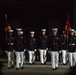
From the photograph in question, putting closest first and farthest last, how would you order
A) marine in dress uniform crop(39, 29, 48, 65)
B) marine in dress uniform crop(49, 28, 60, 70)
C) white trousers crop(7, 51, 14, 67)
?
1. marine in dress uniform crop(49, 28, 60, 70)
2. white trousers crop(7, 51, 14, 67)
3. marine in dress uniform crop(39, 29, 48, 65)

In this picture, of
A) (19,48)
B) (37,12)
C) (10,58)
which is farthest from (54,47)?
(37,12)

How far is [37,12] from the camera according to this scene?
25391mm

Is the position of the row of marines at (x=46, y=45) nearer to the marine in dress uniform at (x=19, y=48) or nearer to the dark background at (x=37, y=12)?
the marine in dress uniform at (x=19, y=48)

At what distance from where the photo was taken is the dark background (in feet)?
82.4

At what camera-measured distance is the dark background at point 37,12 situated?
82.4 feet

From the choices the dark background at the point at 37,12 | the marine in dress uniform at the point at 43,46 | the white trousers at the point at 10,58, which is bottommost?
the white trousers at the point at 10,58

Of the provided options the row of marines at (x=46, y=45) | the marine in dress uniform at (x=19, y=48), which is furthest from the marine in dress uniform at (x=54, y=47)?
the marine in dress uniform at (x=19, y=48)

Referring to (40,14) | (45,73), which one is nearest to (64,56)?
(45,73)

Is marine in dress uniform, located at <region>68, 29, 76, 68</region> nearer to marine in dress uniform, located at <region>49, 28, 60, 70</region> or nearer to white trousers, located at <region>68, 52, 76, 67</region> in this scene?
white trousers, located at <region>68, 52, 76, 67</region>

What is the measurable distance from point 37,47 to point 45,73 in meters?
2.73

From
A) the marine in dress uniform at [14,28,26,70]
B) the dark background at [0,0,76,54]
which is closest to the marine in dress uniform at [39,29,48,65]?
the marine in dress uniform at [14,28,26,70]

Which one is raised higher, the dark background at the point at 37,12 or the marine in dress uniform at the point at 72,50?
the dark background at the point at 37,12

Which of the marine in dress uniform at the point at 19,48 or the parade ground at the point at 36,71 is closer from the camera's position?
the parade ground at the point at 36,71

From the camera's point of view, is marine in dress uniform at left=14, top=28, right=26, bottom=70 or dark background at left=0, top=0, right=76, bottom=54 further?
dark background at left=0, top=0, right=76, bottom=54
